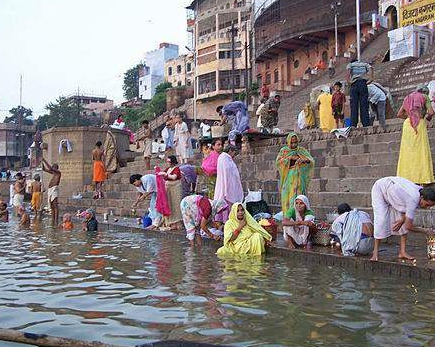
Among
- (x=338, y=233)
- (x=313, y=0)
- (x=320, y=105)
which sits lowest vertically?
(x=338, y=233)

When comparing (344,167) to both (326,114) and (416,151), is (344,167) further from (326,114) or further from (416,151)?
(326,114)

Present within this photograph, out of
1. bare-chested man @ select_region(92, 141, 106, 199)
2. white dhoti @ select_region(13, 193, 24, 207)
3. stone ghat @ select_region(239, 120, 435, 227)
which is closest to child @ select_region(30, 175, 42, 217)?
white dhoti @ select_region(13, 193, 24, 207)

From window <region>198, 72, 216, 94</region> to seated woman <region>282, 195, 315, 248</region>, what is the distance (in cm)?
3980

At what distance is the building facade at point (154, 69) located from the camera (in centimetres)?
6907

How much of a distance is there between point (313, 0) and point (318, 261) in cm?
3296

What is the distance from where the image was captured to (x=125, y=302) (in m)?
4.58

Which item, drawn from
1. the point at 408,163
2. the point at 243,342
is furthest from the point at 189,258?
the point at 243,342

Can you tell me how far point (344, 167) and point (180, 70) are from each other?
55433mm

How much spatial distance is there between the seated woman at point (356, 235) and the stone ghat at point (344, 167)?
1.64m

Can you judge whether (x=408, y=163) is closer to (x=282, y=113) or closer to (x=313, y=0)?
(x=282, y=113)

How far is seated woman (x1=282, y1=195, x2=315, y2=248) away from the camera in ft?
22.8

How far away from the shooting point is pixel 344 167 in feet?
30.5

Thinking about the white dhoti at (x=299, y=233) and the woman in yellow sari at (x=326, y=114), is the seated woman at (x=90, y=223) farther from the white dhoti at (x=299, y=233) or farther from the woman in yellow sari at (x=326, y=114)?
the woman in yellow sari at (x=326, y=114)

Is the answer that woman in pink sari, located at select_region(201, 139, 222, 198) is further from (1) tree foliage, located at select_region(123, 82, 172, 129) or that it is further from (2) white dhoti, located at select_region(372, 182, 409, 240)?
(1) tree foliage, located at select_region(123, 82, 172, 129)
